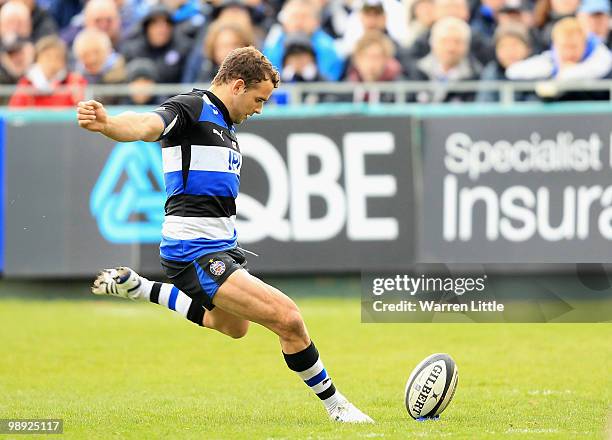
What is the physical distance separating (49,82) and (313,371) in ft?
31.7

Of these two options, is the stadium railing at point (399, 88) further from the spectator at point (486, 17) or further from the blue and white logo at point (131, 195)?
the spectator at point (486, 17)

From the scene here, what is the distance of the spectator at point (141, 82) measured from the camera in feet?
54.7

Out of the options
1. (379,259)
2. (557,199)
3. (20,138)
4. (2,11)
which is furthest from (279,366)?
(2,11)

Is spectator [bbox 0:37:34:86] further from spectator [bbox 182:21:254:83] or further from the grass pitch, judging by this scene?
the grass pitch

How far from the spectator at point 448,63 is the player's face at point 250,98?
7.56 m

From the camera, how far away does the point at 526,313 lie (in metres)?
12.2

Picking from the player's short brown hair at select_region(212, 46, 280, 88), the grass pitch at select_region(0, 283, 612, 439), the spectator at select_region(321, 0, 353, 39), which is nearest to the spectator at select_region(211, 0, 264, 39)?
the spectator at select_region(321, 0, 353, 39)

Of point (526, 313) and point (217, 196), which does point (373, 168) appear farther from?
point (217, 196)

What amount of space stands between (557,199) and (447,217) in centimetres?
136

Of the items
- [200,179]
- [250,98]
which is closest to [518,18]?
[250,98]

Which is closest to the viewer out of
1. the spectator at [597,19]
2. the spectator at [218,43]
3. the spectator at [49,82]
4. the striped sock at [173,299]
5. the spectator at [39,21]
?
the striped sock at [173,299]

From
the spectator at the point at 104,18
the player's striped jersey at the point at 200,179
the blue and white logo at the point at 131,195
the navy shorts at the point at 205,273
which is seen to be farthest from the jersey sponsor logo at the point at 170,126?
the spectator at the point at 104,18

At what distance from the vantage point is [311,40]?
1708cm

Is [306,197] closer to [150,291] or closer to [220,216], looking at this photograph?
[150,291]
